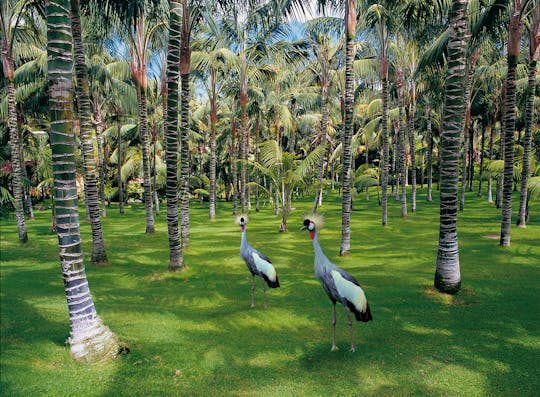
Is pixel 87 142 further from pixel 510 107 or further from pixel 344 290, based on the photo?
pixel 510 107

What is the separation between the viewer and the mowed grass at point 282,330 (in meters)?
5.99

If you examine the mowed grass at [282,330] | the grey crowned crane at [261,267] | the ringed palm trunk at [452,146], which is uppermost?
the ringed palm trunk at [452,146]

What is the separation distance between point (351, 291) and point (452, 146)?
4.99 m

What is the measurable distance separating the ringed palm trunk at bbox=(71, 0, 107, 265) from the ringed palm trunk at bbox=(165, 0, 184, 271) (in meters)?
2.79

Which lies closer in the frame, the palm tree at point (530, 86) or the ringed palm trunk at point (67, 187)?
the ringed palm trunk at point (67, 187)

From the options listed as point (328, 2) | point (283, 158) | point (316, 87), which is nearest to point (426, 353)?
point (328, 2)

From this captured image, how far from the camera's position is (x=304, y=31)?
22875 mm

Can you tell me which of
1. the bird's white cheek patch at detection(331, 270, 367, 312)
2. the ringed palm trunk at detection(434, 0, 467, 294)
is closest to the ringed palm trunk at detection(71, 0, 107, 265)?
the bird's white cheek patch at detection(331, 270, 367, 312)

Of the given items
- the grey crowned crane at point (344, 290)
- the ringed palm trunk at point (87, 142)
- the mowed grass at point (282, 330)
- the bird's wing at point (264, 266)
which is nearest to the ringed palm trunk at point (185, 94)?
the mowed grass at point (282, 330)

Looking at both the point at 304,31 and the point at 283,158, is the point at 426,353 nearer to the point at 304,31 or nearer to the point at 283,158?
the point at 283,158

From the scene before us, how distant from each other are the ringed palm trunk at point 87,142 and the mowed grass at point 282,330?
111cm

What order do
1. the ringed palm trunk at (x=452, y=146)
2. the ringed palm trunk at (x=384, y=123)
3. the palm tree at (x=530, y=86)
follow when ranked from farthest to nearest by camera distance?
the ringed palm trunk at (x=384, y=123)
the palm tree at (x=530, y=86)
the ringed palm trunk at (x=452, y=146)

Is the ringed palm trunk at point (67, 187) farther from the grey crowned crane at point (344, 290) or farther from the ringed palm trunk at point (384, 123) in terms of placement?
the ringed palm trunk at point (384, 123)

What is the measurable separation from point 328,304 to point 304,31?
60.0 ft
